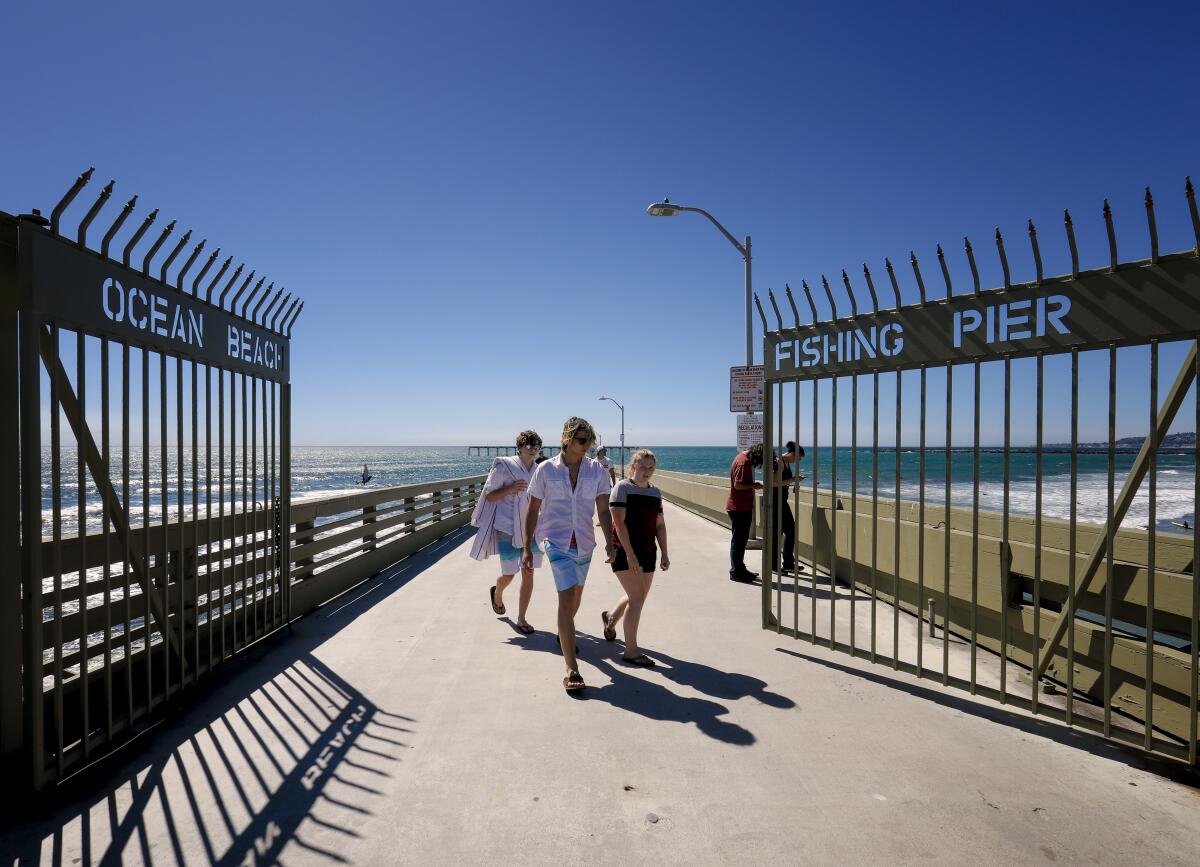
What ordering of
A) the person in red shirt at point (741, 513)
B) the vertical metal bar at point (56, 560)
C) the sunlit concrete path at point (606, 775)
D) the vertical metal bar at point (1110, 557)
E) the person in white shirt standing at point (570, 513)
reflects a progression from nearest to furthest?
the sunlit concrete path at point (606, 775)
the vertical metal bar at point (56, 560)
the vertical metal bar at point (1110, 557)
the person in white shirt standing at point (570, 513)
the person in red shirt at point (741, 513)

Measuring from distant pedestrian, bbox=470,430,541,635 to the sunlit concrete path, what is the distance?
1283 mm

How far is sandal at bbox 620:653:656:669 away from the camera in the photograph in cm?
539

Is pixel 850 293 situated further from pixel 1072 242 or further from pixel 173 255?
pixel 173 255

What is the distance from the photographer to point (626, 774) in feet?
12.0

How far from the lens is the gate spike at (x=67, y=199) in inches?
143

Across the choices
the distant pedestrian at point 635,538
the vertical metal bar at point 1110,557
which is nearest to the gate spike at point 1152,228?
the vertical metal bar at point 1110,557

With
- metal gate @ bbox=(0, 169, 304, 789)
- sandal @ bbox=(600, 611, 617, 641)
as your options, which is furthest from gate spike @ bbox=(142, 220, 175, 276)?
sandal @ bbox=(600, 611, 617, 641)

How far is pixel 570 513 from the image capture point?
16.6 ft

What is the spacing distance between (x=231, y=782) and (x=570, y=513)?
2.60 m

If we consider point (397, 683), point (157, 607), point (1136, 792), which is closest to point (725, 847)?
point (1136, 792)

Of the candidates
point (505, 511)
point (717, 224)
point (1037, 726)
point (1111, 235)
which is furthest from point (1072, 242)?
point (717, 224)

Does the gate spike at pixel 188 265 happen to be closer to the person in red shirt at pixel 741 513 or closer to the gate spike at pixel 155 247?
the gate spike at pixel 155 247

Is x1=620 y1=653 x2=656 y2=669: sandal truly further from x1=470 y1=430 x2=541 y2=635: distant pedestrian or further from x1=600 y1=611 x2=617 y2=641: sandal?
x1=470 y1=430 x2=541 y2=635: distant pedestrian

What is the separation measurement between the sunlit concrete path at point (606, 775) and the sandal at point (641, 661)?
0.25ft
